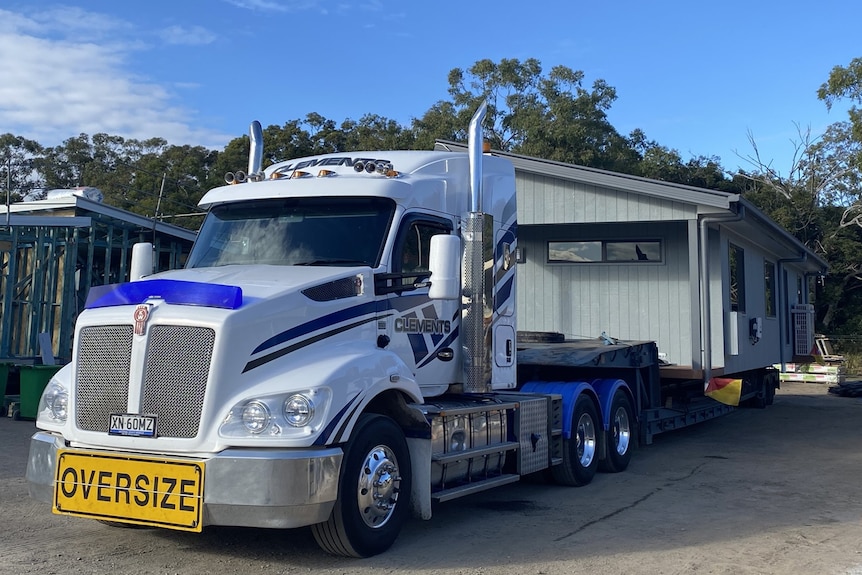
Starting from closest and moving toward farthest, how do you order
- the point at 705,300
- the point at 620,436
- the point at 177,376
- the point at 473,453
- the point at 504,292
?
1. the point at 177,376
2. the point at 473,453
3. the point at 504,292
4. the point at 620,436
5. the point at 705,300

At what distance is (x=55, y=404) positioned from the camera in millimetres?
6117

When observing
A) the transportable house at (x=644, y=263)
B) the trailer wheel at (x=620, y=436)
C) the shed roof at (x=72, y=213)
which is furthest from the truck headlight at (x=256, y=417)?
the shed roof at (x=72, y=213)

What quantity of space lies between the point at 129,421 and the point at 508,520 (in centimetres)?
340

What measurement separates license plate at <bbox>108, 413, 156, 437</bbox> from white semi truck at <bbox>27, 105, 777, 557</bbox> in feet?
0.03

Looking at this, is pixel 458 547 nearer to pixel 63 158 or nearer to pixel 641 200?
pixel 641 200

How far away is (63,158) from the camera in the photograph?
174 ft

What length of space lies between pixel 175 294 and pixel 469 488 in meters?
2.88

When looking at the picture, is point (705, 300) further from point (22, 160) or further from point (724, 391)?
point (22, 160)

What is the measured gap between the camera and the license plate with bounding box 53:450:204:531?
5.26 m

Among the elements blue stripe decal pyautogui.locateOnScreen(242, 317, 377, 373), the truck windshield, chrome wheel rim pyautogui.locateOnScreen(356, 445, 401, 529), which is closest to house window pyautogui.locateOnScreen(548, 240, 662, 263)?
the truck windshield

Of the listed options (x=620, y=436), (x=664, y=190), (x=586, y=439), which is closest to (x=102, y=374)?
(x=586, y=439)

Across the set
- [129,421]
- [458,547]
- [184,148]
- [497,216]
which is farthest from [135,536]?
[184,148]

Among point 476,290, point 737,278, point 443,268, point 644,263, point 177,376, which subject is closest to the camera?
point 177,376

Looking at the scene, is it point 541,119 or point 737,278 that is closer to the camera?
point 737,278
